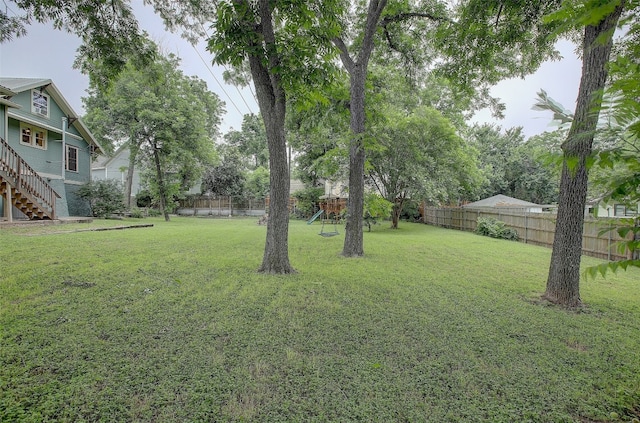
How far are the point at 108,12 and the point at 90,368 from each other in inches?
207

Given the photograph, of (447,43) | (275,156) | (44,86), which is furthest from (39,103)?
(447,43)

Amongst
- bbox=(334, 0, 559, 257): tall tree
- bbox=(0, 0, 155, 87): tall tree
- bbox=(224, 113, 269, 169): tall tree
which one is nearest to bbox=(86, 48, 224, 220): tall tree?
bbox=(0, 0, 155, 87): tall tree

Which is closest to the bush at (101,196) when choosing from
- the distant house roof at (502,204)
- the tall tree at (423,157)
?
the tall tree at (423,157)

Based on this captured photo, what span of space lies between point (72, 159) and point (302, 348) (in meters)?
18.1

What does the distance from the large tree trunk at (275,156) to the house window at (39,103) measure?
44.9ft

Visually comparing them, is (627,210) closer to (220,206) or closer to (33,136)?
(33,136)

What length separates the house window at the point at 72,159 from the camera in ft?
49.5

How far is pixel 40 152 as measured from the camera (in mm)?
13352

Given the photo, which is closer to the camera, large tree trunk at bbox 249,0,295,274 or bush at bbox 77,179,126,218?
large tree trunk at bbox 249,0,295,274

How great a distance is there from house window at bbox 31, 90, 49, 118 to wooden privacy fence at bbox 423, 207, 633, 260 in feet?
59.6

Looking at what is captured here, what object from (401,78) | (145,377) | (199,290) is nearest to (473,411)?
(145,377)

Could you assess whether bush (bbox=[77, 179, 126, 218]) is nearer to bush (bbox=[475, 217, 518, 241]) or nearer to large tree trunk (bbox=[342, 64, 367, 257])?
large tree trunk (bbox=[342, 64, 367, 257])

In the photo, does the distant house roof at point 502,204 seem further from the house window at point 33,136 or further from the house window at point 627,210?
the house window at point 33,136

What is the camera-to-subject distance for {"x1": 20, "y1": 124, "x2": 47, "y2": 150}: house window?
12.6 meters
